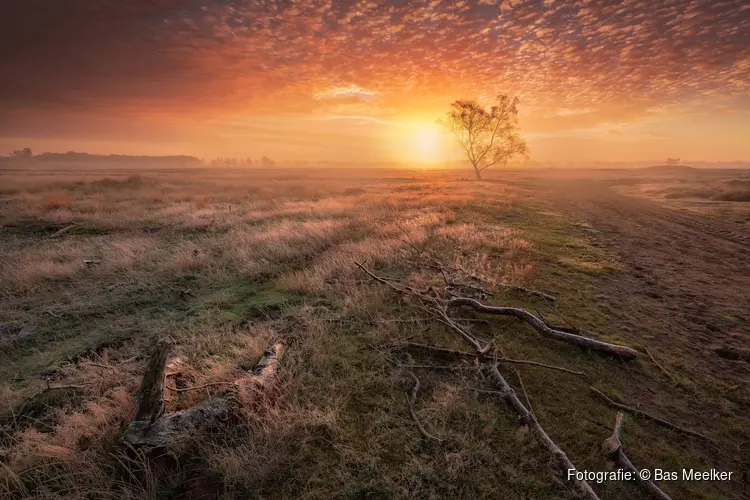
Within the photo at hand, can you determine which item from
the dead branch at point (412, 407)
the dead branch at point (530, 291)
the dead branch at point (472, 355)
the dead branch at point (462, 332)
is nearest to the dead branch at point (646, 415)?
the dead branch at point (472, 355)

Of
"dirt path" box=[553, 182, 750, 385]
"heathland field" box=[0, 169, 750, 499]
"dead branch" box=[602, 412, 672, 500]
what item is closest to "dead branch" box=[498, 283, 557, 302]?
"heathland field" box=[0, 169, 750, 499]

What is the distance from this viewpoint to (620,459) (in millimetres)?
3023

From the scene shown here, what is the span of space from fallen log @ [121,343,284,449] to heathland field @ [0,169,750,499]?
9 centimetres

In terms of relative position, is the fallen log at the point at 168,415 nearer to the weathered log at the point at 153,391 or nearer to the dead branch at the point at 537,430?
the weathered log at the point at 153,391

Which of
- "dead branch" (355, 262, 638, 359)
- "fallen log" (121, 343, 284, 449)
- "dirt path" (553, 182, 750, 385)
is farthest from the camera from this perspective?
"dirt path" (553, 182, 750, 385)

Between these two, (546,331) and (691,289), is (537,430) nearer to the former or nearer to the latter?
(546,331)

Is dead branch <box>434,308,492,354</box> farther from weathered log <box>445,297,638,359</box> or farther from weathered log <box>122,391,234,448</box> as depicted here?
weathered log <box>122,391,234,448</box>

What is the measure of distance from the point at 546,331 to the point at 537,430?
2154mm

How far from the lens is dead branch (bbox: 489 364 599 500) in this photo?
276 cm

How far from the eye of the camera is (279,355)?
15.7 feet

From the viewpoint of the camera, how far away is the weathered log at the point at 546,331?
4648 millimetres

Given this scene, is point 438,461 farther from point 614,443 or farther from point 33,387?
point 33,387

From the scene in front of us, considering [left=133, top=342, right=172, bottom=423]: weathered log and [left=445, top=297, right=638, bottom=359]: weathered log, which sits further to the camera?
[left=445, top=297, right=638, bottom=359]: weathered log

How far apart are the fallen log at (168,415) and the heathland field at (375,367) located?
88 mm
